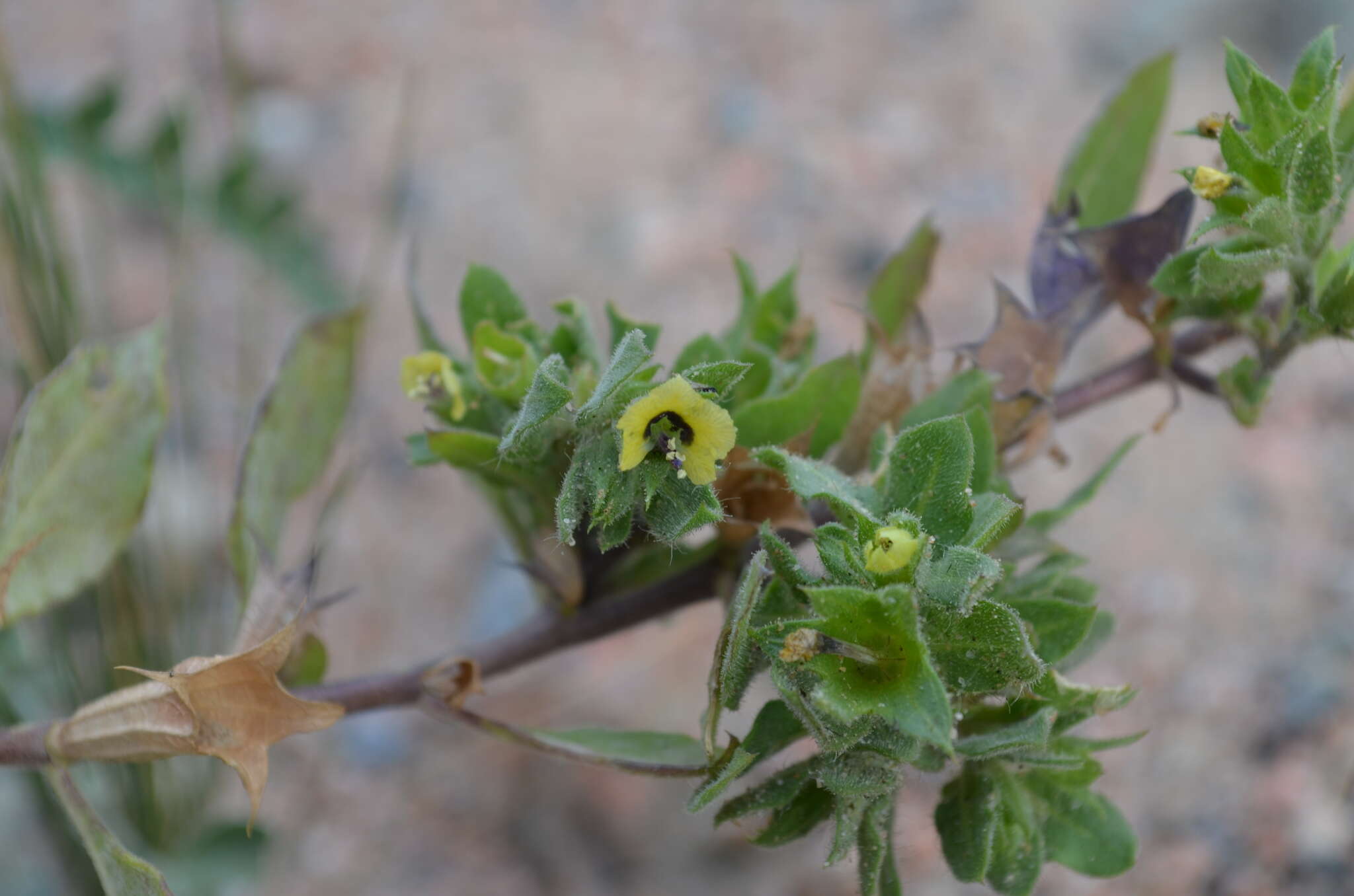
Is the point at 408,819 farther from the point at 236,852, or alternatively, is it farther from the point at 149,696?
the point at 149,696

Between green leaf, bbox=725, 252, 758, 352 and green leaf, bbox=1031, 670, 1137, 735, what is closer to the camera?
green leaf, bbox=1031, 670, 1137, 735

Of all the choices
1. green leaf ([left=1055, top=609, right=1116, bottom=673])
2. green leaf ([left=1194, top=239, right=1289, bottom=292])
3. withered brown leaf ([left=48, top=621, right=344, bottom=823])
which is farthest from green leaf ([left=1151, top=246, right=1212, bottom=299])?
withered brown leaf ([left=48, top=621, right=344, bottom=823])

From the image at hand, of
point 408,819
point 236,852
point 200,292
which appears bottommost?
point 408,819

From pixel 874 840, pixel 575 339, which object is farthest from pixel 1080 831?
pixel 575 339

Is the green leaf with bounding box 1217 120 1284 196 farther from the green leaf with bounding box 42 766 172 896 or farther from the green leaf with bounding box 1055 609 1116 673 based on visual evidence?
the green leaf with bounding box 42 766 172 896

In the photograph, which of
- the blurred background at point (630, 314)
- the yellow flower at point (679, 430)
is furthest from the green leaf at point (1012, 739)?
the blurred background at point (630, 314)

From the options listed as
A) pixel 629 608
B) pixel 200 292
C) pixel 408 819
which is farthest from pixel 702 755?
pixel 200 292
